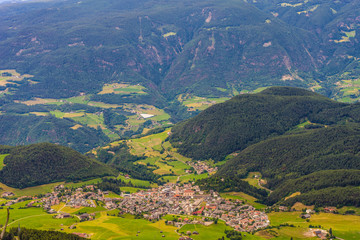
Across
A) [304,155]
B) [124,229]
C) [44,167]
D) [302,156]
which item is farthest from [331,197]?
[44,167]

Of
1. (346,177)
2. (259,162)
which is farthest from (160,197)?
(346,177)

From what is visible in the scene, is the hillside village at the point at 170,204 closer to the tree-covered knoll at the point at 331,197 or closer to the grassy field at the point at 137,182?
the tree-covered knoll at the point at 331,197

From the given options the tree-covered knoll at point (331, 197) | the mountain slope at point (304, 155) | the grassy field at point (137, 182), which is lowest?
the grassy field at point (137, 182)

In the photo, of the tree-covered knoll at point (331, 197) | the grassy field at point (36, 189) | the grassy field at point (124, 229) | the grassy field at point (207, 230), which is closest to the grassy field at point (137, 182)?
the grassy field at point (36, 189)

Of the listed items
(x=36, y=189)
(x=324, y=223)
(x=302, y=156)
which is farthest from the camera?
(x=302, y=156)

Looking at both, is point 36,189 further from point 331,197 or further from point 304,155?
point 304,155

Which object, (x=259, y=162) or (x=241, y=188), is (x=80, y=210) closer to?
(x=241, y=188)

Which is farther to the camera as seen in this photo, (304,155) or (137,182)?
(137,182)

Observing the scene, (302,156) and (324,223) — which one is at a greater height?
(324,223)

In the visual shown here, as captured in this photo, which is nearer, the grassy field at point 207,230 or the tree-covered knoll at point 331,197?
the grassy field at point 207,230

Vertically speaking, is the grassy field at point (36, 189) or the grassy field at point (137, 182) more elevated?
the grassy field at point (36, 189)
